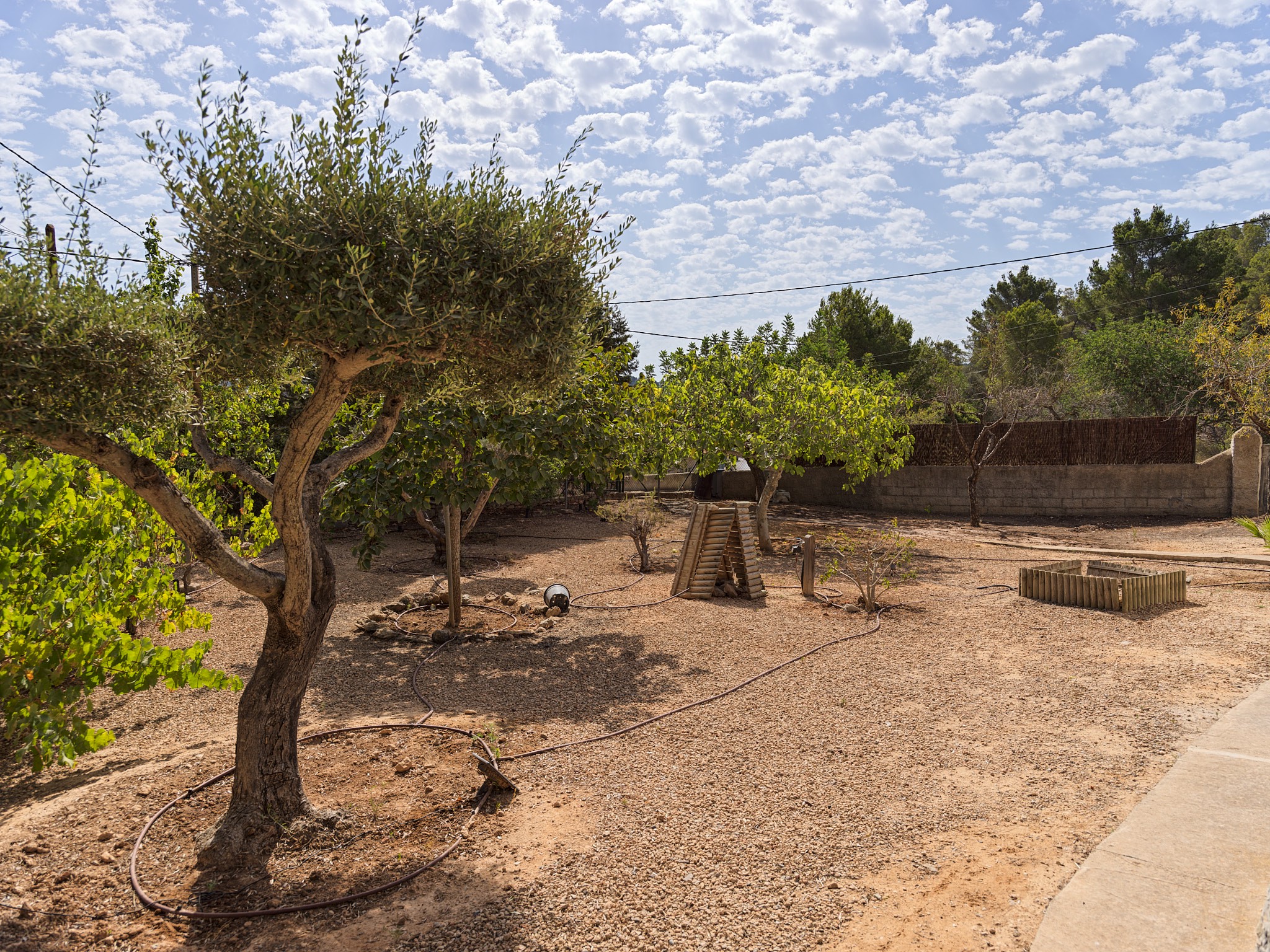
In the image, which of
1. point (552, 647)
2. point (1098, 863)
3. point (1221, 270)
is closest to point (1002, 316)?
point (1221, 270)

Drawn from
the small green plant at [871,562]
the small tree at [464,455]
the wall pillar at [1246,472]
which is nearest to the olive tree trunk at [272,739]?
the small tree at [464,455]

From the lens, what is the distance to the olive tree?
10.8 feet

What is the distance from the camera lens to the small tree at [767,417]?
13.9 m

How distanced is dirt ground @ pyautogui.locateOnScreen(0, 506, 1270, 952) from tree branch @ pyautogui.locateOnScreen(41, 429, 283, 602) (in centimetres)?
144

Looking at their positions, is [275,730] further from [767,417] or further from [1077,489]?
[1077,489]

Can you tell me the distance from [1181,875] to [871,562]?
6700 mm

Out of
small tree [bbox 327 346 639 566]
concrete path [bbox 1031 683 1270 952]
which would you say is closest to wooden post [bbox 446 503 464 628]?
small tree [bbox 327 346 639 566]

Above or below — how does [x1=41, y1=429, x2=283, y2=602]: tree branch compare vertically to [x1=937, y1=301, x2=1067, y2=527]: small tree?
below

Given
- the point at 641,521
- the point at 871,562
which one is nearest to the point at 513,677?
the point at 871,562

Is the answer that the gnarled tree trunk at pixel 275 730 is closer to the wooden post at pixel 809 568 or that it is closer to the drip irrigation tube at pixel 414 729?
the drip irrigation tube at pixel 414 729

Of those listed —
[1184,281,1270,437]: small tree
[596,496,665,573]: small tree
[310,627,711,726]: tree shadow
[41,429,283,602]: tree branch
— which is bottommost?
[310,627,711,726]: tree shadow

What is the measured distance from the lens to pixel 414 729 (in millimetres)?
5703

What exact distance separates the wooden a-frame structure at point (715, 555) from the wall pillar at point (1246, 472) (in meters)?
13.5

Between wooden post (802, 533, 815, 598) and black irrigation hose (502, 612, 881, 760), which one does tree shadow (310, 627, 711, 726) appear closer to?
black irrigation hose (502, 612, 881, 760)
